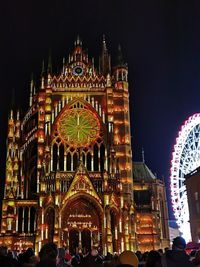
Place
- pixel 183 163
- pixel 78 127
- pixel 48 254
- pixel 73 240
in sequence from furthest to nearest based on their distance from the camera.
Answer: pixel 78 127, pixel 73 240, pixel 183 163, pixel 48 254

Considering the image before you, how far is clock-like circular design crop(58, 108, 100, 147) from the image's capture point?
59891mm

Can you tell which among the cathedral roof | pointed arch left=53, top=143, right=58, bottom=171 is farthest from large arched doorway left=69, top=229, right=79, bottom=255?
the cathedral roof

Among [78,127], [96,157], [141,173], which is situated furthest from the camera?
[141,173]

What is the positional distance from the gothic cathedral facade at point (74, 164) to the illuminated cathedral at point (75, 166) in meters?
0.14

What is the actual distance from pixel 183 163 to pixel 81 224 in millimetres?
17117

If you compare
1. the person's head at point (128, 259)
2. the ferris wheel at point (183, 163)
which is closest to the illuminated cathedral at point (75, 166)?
the ferris wheel at point (183, 163)

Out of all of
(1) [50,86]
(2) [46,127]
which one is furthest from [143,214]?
(1) [50,86]

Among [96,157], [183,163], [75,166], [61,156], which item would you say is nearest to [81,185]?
[75,166]

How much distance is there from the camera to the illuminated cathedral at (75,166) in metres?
53.2

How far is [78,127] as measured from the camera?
60.7m

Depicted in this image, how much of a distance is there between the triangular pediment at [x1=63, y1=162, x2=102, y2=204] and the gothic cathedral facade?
0.47 feet

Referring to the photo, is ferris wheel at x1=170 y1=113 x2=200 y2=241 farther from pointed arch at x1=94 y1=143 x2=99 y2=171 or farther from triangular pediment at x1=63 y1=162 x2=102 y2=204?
pointed arch at x1=94 y1=143 x2=99 y2=171

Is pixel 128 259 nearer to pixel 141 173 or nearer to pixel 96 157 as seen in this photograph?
pixel 96 157

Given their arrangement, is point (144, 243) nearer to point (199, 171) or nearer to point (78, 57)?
point (199, 171)
